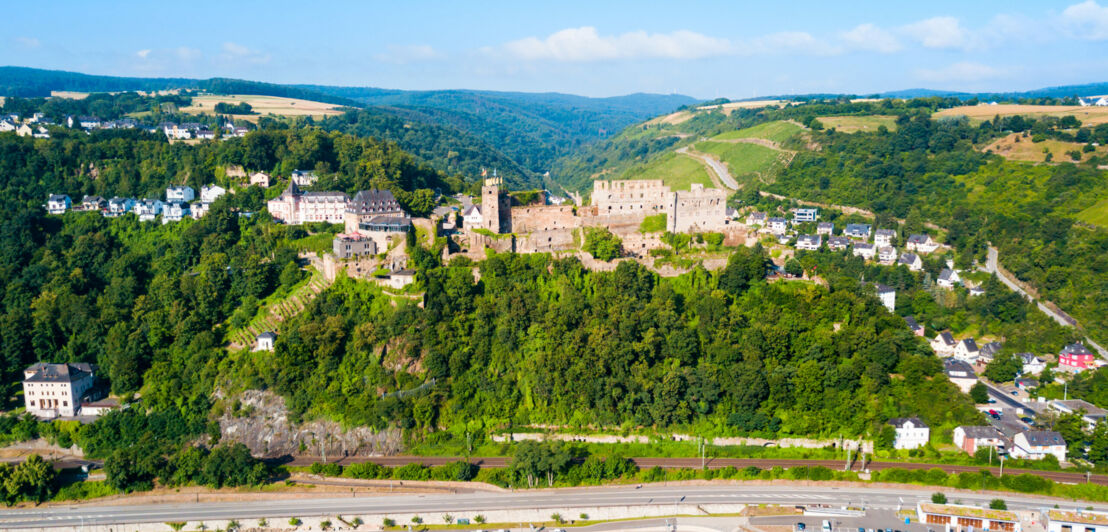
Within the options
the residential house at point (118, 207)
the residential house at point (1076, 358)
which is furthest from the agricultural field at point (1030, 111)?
the residential house at point (118, 207)

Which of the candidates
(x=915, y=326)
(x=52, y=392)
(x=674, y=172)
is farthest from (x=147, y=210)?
(x=674, y=172)

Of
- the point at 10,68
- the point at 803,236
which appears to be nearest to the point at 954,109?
the point at 803,236

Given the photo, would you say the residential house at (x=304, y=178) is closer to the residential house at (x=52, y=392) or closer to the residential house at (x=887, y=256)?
the residential house at (x=52, y=392)

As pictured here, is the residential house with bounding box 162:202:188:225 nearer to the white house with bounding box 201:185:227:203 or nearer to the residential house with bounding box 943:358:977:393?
the white house with bounding box 201:185:227:203

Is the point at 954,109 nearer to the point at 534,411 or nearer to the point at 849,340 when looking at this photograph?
the point at 849,340

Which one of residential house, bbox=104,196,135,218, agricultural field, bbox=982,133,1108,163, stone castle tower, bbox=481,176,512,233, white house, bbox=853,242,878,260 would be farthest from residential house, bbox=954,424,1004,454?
residential house, bbox=104,196,135,218
